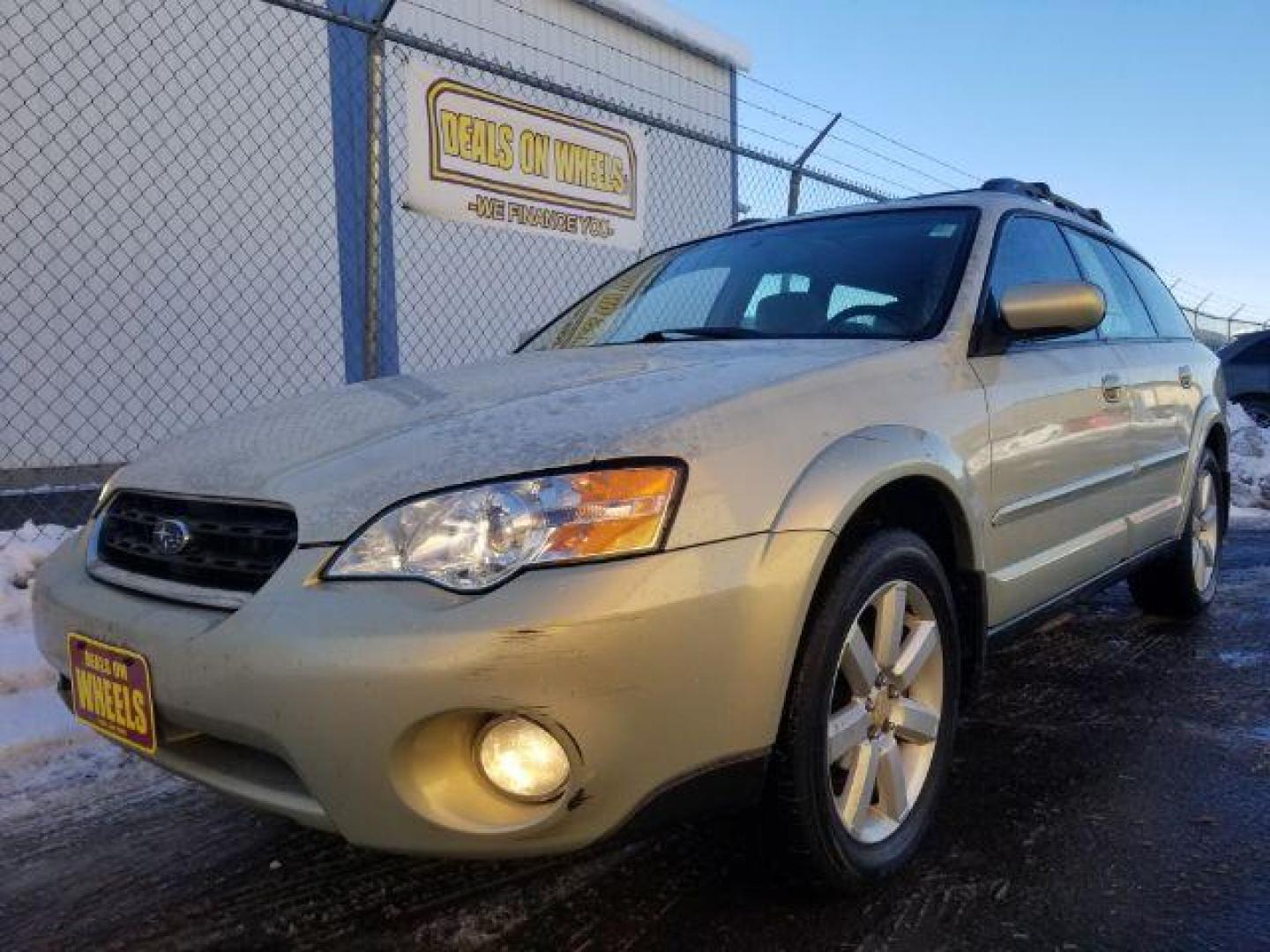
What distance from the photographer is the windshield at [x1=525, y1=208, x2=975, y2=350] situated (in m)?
2.76

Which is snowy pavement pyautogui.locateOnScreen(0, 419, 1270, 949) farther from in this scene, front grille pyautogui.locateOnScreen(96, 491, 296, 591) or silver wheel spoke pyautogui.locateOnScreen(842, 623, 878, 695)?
front grille pyautogui.locateOnScreen(96, 491, 296, 591)

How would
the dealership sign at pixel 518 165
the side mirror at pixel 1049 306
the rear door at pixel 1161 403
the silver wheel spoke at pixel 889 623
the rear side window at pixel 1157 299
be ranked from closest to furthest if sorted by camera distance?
the silver wheel spoke at pixel 889 623, the side mirror at pixel 1049 306, the rear door at pixel 1161 403, the rear side window at pixel 1157 299, the dealership sign at pixel 518 165

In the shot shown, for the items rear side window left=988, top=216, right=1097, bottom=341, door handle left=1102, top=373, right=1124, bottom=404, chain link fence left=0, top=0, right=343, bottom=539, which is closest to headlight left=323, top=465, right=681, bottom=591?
rear side window left=988, top=216, right=1097, bottom=341

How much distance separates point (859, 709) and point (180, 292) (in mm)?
6007

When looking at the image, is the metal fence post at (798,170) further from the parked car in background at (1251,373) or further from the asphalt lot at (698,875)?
the parked car in background at (1251,373)

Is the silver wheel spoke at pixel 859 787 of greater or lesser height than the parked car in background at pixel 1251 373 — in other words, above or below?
below

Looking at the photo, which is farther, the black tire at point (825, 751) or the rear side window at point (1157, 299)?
the rear side window at point (1157, 299)

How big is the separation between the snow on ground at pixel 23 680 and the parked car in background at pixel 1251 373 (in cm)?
1161

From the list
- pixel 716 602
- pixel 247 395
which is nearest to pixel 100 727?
pixel 716 602

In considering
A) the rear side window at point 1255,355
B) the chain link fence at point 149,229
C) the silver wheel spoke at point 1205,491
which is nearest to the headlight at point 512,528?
the silver wheel spoke at point 1205,491

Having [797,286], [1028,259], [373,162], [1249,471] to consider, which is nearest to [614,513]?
[797,286]

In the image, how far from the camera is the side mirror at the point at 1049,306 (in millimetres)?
2570

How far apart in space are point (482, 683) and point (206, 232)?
618 centimetres

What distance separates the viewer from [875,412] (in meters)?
2.18
